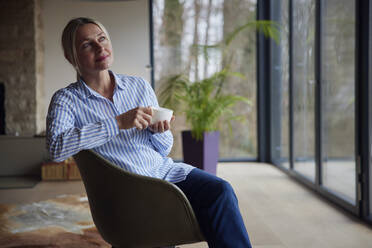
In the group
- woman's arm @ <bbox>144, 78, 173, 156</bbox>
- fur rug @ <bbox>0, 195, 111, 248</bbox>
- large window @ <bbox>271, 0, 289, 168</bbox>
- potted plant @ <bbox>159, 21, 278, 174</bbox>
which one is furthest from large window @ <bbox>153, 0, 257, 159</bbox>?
woman's arm @ <bbox>144, 78, 173, 156</bbox>

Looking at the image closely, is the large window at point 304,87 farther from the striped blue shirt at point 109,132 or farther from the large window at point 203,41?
the striped blue shirt at point 109,132

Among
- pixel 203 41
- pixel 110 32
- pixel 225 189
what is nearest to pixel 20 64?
pixel 110 32

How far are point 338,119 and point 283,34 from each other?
1667mm

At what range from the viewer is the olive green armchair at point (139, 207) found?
1.41m

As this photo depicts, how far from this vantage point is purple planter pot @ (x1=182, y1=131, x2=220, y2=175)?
425cm

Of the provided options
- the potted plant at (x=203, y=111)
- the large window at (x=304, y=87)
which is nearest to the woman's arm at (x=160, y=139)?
the large window at (x=304, y=87)

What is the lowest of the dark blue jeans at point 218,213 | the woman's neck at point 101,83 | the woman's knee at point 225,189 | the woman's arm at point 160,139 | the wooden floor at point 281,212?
the wooden floor at point 281,212

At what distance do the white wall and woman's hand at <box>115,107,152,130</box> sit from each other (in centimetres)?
374

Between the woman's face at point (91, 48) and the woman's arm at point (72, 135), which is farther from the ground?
the woman's face at point (91, 48)

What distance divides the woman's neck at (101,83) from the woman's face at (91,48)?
0.19 ft

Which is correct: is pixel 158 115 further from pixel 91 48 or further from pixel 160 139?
pixel 91 48

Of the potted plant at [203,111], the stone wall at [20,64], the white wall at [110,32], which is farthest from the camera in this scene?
the white wall at [110,32]

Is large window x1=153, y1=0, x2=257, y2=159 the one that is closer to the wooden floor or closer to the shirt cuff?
Result: the wooden floor

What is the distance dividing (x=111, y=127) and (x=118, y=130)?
3 centimetres
